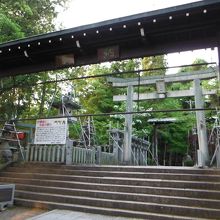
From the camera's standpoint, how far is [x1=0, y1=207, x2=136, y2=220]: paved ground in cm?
697

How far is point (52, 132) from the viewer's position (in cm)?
1138

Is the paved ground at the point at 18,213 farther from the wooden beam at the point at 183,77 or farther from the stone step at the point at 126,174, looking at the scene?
the wooden beam at the point at 183,77

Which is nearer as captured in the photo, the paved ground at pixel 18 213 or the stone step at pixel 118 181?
the paved ground at pixel 18 213

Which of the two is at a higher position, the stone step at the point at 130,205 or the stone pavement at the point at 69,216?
the stone step at the point at 130,205

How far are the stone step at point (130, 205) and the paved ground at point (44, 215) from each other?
0.55 m

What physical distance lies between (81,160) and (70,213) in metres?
5.25

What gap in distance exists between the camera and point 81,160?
41.6ft

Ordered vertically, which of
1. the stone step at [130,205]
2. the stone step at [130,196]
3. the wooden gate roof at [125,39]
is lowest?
the stone step at [130,205]

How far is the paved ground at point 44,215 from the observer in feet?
22.9

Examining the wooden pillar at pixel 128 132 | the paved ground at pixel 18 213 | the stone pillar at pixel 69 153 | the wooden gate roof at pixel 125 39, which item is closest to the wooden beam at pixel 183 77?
the wooden pillar at pixel 128 132

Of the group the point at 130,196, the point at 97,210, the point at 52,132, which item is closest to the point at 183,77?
the point at 52,132

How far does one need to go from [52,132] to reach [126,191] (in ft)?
14.6

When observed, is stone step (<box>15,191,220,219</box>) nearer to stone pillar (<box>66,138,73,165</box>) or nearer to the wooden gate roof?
stone pillar (<box>66,138,73,165</box>)

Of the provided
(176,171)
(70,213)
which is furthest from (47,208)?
(176,171)
